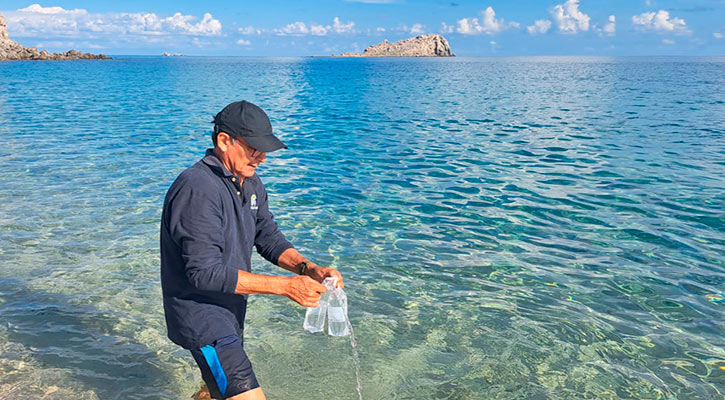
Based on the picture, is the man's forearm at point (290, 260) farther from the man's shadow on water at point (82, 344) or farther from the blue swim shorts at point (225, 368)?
the man's shadow on water at point (82, 344)

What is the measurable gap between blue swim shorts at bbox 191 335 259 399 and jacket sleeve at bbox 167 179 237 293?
464 mm

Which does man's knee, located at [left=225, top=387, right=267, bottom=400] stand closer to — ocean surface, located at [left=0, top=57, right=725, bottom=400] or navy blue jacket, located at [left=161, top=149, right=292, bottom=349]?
navy blue jacket, located at [left=161, top=149, right=292, bottom=349]

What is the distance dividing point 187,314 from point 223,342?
302 mm

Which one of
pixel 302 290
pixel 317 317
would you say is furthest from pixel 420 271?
pixel 302 290

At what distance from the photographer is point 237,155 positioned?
377cm

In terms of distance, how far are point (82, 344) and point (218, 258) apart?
3.86 metres

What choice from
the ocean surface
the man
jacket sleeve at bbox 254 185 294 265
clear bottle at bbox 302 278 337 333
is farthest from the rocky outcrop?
the man

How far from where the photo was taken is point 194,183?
3.52 meters

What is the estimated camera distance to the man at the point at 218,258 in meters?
3.49

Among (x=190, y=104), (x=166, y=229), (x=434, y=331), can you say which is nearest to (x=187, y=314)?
(x=166, y=229)

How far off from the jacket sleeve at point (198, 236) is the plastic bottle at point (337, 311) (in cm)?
103

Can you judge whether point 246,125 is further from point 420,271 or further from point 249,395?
point 420,271

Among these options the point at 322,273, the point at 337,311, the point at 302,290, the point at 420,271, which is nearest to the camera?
the point at 302,290

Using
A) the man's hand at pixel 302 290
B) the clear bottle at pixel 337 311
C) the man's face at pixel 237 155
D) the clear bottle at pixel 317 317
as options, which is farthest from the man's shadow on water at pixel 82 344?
the man's face at pixel 237 155
